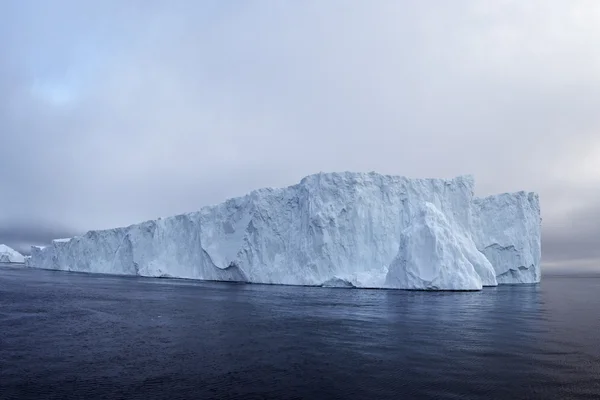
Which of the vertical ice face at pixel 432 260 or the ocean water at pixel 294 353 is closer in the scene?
the ocean water at pixel 294 353

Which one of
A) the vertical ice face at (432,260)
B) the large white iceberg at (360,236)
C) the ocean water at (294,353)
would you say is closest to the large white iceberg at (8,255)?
the large white iceberg at (360,236)

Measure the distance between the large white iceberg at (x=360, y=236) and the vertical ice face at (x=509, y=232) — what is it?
98mm

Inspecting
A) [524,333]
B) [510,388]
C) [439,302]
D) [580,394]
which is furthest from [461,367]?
[439,302]

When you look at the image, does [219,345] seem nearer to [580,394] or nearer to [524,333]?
[580,394]

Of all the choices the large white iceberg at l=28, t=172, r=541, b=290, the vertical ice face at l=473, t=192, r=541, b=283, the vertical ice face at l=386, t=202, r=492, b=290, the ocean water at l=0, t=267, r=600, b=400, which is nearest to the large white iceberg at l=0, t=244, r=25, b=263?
the large white iceberg at l=28, t=172, r=541, b=290

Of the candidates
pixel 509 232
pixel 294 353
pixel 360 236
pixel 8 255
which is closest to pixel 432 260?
pixel 360 236

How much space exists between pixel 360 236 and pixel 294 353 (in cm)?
2656

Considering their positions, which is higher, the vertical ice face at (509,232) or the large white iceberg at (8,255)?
the vertical ice face at (509,232)

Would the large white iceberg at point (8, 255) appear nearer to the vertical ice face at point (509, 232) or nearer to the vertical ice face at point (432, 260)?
Answer: the vertical ice face at point (509, 232)

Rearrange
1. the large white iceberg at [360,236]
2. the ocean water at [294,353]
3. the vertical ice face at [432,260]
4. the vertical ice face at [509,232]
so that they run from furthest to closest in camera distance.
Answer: the vertical ice face at [509,232], the large white iceberg at [360,236], the vertical ice face at [432,260], the ocean water at [294,353]

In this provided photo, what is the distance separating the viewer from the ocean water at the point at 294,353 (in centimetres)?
791

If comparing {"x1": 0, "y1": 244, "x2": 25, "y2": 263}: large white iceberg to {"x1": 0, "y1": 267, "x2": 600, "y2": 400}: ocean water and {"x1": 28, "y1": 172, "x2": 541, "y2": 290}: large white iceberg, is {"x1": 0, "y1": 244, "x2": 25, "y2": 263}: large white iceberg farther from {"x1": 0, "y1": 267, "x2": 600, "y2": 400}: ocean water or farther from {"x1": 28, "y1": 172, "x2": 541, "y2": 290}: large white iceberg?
{"x1": 0, "y1": 267, "x2": 600, "y2": 400}: ocean water

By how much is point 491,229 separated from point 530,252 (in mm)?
4520

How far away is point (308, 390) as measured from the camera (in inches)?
313
